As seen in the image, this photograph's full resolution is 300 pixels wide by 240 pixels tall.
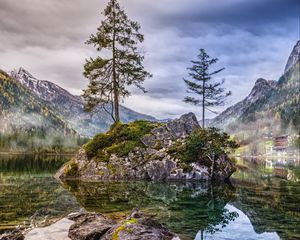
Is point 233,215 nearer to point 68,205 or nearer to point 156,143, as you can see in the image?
point 68,205

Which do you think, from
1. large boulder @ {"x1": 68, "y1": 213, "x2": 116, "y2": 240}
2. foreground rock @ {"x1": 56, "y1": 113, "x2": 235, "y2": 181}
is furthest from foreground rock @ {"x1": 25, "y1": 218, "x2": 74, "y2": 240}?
foreground rock @ {"x1": 56, "y1": 113, "x2": 235, "y2": 181}

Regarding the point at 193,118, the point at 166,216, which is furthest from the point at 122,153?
the point at 166,216

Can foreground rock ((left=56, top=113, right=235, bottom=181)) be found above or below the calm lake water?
above

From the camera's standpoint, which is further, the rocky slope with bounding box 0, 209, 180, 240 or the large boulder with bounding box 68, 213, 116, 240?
the large boulder with bounding box 68, 213, 116, 240

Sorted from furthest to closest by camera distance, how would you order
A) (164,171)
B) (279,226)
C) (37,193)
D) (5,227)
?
1. (164,171)
2. (37,193)
3. (279,226)
4. (5,227)

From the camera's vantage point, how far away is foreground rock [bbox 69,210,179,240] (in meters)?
11.0

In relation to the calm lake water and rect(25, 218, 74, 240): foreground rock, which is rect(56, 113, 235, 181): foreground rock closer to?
the calm lake water

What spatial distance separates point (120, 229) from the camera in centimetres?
1120

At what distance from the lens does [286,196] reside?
27.9 metres

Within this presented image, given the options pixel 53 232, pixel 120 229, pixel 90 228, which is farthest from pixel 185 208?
pixel 120 229

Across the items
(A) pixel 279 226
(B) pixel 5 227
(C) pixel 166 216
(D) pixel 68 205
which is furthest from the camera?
(D) pixel 68 205

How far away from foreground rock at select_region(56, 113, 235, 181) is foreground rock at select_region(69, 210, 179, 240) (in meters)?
25.6

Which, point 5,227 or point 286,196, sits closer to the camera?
point 5,227

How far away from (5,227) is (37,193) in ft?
43.4
